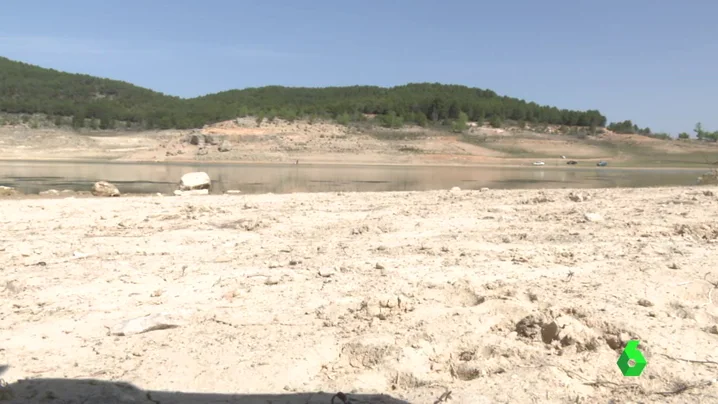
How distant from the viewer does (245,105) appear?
85.4 meters

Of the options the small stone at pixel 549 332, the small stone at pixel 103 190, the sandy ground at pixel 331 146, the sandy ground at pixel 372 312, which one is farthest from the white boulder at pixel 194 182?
the sandy ground at pixel 331 146

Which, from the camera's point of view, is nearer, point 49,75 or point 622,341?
point 622,341

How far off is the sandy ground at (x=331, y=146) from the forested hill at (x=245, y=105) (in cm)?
783

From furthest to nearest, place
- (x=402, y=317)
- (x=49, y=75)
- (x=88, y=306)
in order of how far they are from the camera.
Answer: (x=49, y=75)
(x=88, y=306)
(x=402, y=317)

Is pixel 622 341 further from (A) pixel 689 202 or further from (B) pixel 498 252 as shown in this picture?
(A) pixel 689 202

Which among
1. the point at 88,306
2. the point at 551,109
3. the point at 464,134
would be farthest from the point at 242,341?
the point at 551,109

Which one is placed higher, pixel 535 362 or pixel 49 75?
pixel 49 75

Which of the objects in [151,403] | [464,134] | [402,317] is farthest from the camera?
[464,134]

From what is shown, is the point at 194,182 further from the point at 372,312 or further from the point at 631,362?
the point at 631,362

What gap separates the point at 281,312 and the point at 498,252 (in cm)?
253

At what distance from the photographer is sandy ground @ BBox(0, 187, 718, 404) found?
2820 mm

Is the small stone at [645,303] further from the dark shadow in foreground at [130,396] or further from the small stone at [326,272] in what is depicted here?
the small stone at [326,272]

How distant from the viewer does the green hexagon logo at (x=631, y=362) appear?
280 cm

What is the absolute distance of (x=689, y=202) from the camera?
838 centimetres
